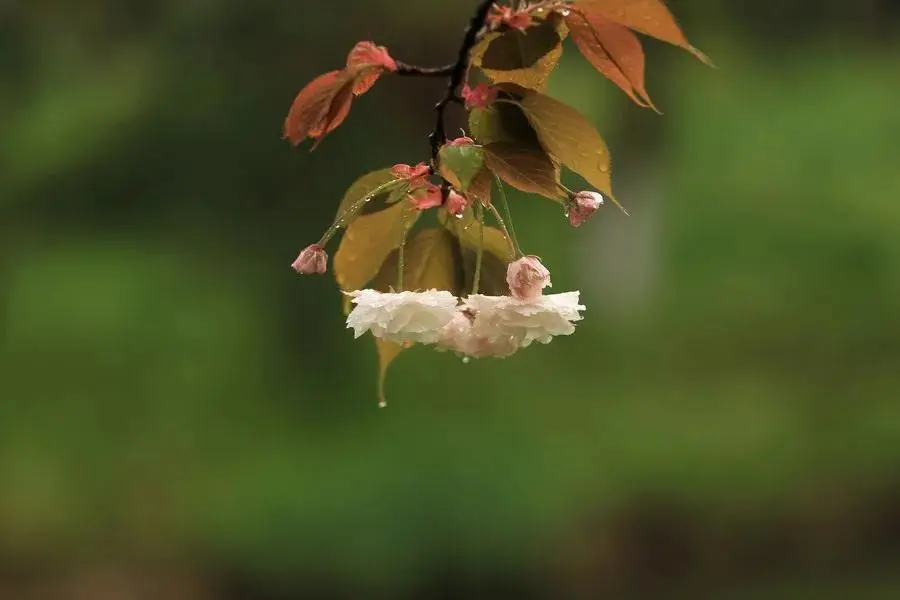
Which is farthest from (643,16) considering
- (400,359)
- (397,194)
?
(400,359)

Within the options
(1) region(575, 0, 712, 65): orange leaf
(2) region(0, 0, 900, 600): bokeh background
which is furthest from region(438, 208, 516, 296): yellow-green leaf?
(2) region(0, 0, 900, 600): bokeh background

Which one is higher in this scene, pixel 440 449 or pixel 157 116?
pixel 157 116

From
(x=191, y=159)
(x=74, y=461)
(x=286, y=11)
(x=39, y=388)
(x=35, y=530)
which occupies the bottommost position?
(x=35, y=530)

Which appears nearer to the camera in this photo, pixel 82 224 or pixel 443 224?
pixel 443 224

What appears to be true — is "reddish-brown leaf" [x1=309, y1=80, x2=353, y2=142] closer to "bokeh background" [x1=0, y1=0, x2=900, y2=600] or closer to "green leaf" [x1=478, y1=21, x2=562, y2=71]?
"green leaf" [x1=478, y1=21, x2=562, y2=71]

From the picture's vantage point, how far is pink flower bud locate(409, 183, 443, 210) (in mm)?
375

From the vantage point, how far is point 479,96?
0.36 metres

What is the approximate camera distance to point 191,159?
1.74 m

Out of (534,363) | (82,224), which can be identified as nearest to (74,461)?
(82,224)

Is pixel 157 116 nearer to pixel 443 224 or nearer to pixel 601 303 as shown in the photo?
pixel 601 303

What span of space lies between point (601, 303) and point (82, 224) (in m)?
0.91

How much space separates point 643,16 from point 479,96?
6 cm

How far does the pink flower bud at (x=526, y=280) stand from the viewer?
15.0 inches

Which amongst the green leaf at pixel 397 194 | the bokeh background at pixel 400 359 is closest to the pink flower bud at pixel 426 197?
the green leaf at pixel 397 194
